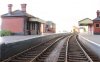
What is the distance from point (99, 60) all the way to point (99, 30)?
48.9 meters

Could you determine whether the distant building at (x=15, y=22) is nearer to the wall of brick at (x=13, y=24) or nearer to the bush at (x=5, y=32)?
the wall of brick at (x=13, y=24)

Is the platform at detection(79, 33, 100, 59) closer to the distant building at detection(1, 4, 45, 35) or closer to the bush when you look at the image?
the bush

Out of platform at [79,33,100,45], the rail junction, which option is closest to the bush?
platform at [79,33,100,45]

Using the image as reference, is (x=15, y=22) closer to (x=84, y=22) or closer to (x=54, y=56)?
(x=84, y=22)

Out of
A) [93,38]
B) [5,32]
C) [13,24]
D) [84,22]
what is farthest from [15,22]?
[84,22]

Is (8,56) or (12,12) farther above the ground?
(12,12)

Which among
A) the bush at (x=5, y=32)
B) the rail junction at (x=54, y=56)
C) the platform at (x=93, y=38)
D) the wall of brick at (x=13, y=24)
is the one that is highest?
the wall of brick at (x=13, y=24)

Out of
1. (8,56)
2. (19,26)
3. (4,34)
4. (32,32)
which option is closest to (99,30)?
(32,32)

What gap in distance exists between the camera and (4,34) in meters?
45.0

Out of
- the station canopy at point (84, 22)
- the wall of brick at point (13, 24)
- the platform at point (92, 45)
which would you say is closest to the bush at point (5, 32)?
the wall of brick at point (13, 24)

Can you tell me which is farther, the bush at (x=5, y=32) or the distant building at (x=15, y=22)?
the distant building at (x=15, y=22)

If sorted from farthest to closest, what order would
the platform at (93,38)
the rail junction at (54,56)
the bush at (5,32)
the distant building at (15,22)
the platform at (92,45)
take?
the distant building at (15,22)
the bush at (5,32)
the platform at (93,38)
the platform at (92,45)
the rail junction at (54,56)

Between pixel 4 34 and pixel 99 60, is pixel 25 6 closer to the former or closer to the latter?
pixel 4 34

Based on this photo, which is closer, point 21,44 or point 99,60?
Answer: point 99,60
